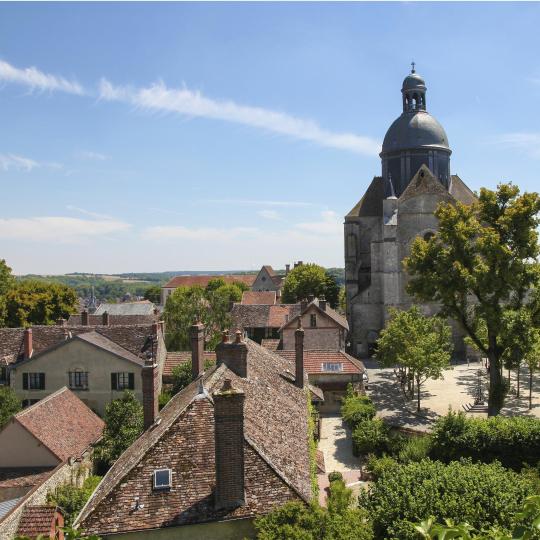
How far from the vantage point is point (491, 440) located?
22.9 meters

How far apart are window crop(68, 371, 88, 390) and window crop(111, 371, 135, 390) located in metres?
1.66

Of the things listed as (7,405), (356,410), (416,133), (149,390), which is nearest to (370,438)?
(356,410)

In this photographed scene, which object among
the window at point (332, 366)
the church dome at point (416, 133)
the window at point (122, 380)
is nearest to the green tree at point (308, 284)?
the church dome at point (416, 133)

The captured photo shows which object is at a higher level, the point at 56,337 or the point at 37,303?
the point at 37,303

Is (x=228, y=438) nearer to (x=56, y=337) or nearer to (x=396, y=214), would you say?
(x=56, y=337)

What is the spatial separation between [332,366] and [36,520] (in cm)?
2275

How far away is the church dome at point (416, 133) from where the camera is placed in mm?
59875

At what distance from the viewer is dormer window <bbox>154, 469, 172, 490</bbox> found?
44.8ft

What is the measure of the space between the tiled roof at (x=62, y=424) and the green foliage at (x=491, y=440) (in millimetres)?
16133

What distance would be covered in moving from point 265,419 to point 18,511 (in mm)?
8936

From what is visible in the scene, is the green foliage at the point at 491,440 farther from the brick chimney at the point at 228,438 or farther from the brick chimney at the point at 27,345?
the brick chimney at the point at 27,345

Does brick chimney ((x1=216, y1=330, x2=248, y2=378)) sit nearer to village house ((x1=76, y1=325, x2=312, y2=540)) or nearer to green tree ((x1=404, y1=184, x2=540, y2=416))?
village house ((x1=76, y1=325, x2=312, y2=540))

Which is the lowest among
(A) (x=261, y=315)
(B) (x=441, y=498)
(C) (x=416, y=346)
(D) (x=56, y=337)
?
(B) (x=441, y=498)

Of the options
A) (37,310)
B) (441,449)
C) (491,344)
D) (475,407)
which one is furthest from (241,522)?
(37,310)
